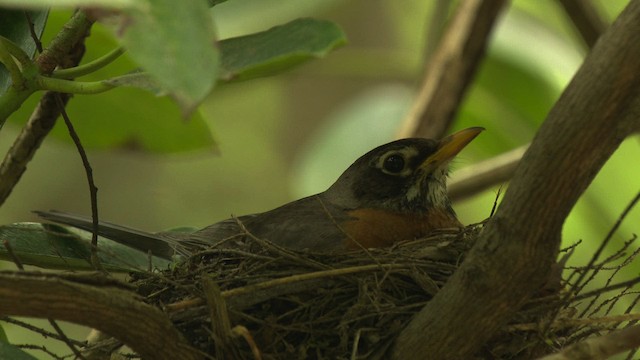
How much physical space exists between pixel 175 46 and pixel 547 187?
99 centimetres

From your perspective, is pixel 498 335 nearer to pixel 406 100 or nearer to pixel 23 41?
pixel 23 41

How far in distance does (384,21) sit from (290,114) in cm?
137

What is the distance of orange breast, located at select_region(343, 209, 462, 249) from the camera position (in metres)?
3.97

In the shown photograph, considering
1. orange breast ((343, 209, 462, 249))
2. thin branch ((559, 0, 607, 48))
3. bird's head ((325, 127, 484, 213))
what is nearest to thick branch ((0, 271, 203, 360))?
orange breast ((343, 209, 462, 249))

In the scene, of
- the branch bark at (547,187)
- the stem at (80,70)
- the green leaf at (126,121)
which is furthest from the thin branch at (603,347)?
the green leaf at (126,121)

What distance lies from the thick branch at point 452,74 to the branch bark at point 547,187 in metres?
2.60

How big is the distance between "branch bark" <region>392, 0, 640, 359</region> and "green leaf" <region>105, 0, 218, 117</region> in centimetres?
88

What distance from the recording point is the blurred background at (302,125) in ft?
14.3

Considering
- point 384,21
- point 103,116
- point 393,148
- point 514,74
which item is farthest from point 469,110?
point 384,21

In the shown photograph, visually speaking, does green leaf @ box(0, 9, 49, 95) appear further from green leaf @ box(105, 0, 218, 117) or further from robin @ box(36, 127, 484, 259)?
green leaf @ box(105, 0, 218, 117)

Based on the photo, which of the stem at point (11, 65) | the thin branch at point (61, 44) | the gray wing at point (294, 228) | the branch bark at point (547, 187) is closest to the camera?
the branch bark at point (547, 187)

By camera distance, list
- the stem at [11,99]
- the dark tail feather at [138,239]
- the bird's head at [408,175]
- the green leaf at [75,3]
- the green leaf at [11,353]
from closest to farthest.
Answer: the green leaf at [75,3] < the green leaf at [11,353] < the stem at [11,99] < the dark tail feather at [138,239] < the bird's head at [408,175]

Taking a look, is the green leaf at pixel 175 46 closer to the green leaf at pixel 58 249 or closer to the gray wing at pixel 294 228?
the green leaf at pixel 58 249

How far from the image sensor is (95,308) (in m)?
2.39
